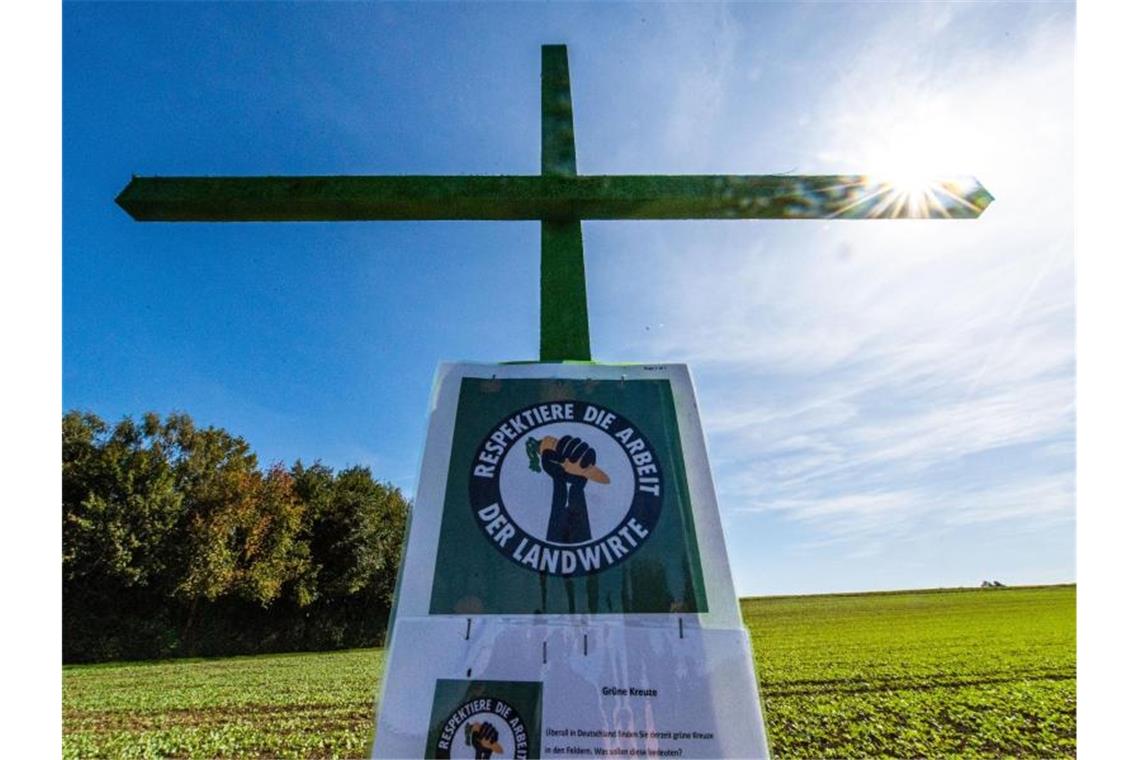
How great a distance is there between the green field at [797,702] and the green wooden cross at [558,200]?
1.77 meters

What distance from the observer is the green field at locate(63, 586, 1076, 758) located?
10.2m

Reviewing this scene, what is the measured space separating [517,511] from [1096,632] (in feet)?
5.81

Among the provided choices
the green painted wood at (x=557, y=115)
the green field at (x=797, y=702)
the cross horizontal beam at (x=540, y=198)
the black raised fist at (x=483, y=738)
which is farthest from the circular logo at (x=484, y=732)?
the green painted wood at (x=557, y=115)

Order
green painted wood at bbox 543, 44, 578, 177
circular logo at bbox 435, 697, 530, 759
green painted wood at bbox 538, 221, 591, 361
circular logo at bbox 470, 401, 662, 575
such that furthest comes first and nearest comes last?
green painted wood at bbox 543, 44, 578, 177 < green painted wood at bbox 538, 221, 591, 361 < circular logo at bbox 470, 401, 662, 575 < circular logo at bbox 435, 697, 530, 759

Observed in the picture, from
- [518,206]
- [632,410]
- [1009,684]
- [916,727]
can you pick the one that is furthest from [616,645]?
[1009,684]

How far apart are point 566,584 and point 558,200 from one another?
145 cm

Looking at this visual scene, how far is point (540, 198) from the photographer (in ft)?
8.29

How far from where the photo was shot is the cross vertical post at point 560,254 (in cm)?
241

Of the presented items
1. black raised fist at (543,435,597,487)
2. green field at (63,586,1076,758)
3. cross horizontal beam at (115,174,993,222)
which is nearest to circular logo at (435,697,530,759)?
green field at (63,586,1076,758)

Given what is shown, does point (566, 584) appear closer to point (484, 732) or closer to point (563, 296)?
point (484, 732)

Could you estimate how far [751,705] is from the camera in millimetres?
1643

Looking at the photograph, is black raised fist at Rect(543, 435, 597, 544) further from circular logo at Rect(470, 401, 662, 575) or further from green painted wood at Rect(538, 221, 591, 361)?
green painted wood at Rect(538, 221, 591, 361)

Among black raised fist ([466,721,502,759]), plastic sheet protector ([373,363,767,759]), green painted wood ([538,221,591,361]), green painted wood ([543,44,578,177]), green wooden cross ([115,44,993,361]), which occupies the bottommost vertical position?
black raised fist ([466,721,502,759])

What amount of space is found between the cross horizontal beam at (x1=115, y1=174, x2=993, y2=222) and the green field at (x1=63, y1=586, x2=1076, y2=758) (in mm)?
1848
